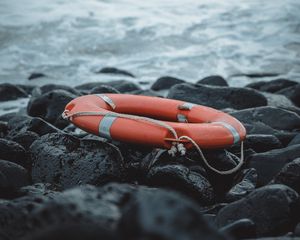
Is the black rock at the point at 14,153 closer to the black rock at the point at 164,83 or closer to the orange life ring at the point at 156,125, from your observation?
the orange life ring at the point at 156,125

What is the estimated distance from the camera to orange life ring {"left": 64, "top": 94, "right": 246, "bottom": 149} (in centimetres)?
280

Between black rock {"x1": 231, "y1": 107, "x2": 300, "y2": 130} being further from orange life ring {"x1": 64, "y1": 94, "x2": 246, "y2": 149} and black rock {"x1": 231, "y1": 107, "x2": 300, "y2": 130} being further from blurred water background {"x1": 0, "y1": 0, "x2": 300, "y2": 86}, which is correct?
blurred water background {"x1": 0, "y1": 0, "x2": 300, "y2": 86}

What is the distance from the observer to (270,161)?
285 cm

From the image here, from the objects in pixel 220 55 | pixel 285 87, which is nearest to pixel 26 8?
pixel 220 55

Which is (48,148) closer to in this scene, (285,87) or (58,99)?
(58,99)

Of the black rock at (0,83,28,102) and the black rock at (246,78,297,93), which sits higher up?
the black rock at (246,78,297,93)

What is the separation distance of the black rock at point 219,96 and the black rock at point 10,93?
2.32 m

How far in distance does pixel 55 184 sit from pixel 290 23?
8855 millimetres

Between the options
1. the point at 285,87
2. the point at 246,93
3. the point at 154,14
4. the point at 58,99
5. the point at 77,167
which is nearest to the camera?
the point at 77,167

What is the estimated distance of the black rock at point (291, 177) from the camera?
249 centimetres

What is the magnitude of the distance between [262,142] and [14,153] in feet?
5.86

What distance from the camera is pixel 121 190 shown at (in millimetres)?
1571

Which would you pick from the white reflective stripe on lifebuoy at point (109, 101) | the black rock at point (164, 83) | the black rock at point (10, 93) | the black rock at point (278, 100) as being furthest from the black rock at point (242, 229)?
the black rock at point (10, 93)

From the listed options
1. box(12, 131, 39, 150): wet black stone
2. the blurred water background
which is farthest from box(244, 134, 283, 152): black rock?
the blurred water background
